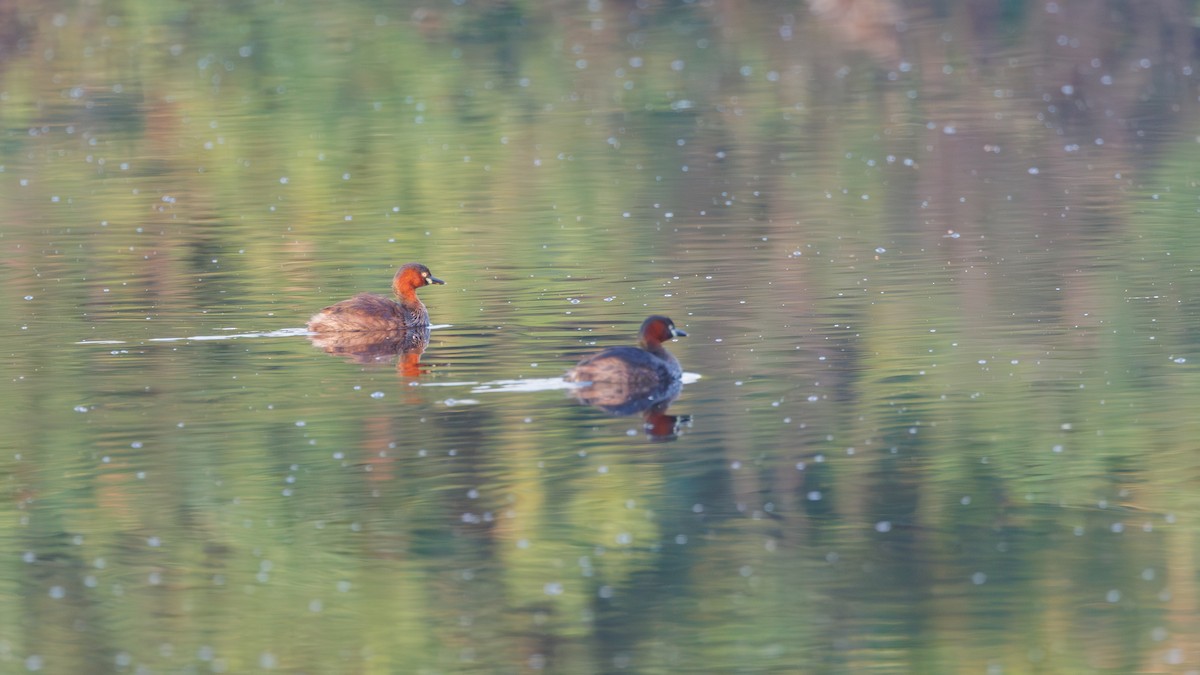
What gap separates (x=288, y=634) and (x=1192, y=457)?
4736 millimetres

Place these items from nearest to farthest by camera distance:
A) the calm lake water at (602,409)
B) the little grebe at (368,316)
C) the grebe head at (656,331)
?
the calm lake water at (602,409), the grebe head at (656,331), the little grebe at (368,316)

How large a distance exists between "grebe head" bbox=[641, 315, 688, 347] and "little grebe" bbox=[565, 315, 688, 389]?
0.08 m

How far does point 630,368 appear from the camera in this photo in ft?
39.1

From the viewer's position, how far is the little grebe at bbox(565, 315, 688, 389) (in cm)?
1193

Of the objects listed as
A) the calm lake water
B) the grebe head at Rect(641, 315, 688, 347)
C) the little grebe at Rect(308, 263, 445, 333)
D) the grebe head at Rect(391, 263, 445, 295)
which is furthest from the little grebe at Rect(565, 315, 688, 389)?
the grebe head at Rect(391, 263, 445, 295)

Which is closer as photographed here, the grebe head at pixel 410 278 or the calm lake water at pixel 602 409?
the calm lake water at pixel 602 409

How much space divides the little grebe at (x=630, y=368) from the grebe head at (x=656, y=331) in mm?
83

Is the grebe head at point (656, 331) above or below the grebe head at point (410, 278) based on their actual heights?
below

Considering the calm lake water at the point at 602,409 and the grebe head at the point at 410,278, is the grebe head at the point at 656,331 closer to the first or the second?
the calm lake water at the point at 602,409

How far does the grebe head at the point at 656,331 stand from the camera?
1234cm

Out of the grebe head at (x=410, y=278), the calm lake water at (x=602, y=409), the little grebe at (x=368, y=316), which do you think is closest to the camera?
the calm lake water at (x=602, y=409)

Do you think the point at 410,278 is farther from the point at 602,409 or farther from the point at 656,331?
the point at 602,409

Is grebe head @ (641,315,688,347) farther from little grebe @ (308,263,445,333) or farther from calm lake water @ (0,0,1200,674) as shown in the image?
little grebe @ (308,263,445,333)

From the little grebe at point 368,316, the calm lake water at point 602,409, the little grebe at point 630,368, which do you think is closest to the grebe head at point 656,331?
the little grebe at point 630,368
